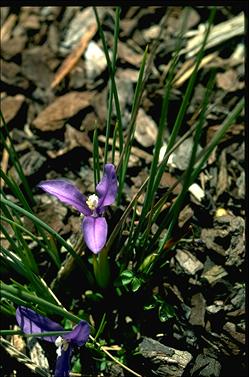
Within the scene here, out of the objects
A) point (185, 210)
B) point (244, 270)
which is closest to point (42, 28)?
point (185, 210)

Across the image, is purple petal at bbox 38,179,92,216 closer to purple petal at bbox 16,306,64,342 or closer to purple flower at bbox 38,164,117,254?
A: purple flower at bbox 38,164,117,254

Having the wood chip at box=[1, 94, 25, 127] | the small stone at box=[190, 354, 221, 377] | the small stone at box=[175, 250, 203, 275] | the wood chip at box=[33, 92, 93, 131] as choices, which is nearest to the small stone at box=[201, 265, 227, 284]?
the small stone at box=[175, 250, 203, 275]

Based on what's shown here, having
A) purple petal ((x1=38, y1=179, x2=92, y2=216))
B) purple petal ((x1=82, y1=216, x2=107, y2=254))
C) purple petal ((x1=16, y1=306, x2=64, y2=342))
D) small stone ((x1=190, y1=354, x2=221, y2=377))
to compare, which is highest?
purple petal ((x1=38, y1=179, x2=92, y2=216))

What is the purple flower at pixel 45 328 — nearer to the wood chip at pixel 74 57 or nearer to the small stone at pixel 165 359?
the small stone at pixel 165 359

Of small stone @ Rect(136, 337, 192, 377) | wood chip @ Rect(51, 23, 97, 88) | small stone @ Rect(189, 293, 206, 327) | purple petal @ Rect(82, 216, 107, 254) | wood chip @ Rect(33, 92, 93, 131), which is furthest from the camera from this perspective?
wood chip @ Rect(51, 23, 97, 88)

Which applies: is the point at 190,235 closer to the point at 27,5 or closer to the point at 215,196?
the point at 215,196

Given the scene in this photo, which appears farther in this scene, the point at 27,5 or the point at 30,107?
the point at 27,5

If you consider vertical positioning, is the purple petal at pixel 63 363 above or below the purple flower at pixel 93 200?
below

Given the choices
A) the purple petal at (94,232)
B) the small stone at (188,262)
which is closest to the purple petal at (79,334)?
the purple petal at (94,232)
